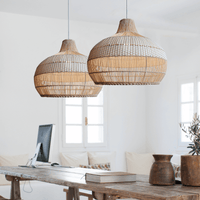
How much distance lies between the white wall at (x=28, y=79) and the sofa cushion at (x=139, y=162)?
0.48 ft

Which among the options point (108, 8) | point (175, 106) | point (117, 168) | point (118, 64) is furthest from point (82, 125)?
point (118, 64)

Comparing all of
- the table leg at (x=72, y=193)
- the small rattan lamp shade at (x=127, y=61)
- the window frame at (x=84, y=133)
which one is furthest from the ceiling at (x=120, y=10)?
the table leg at (x=72, y=193)

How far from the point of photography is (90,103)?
6250 millimetres

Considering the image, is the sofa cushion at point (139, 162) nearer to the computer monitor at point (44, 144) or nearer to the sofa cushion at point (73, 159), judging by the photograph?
the sofa cushion at point (73, 159)

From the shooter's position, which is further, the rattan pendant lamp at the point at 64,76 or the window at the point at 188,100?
the window at the point at 188,100

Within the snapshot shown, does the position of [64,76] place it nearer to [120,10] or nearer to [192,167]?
[192,167]

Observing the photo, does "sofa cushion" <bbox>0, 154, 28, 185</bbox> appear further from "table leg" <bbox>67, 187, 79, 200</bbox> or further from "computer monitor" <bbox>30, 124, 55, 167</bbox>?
"table leg" <bbox>67, 187, 79, 200</bbox>

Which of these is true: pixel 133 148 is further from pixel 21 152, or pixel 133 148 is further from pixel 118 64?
pixel 118 64

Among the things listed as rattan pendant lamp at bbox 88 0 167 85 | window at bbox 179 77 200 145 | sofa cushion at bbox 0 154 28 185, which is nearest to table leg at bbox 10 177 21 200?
sofa cushion at bbox 0 154 28 185

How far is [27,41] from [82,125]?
164 cm

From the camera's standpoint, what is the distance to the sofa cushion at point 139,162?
6086mm

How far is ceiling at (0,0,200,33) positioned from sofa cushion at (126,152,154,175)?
2217 millimetres

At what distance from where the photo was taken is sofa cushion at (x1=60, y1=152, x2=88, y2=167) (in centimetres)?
571

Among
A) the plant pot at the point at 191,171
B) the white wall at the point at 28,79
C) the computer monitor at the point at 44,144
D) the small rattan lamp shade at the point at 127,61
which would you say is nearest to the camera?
the plant pot at the point at 191,171
